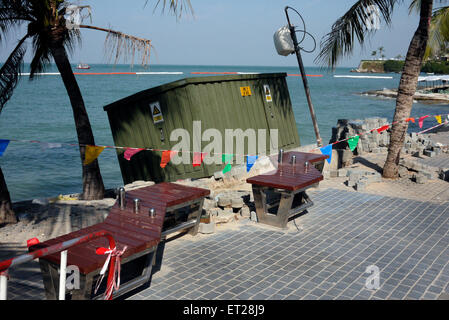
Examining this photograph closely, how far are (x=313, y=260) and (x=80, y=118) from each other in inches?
254

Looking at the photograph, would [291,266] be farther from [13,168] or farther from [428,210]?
[13,168]

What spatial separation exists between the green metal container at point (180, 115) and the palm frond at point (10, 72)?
2830mm

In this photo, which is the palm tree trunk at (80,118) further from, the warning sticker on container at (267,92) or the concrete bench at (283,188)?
the warning sticker on container at (267,92)

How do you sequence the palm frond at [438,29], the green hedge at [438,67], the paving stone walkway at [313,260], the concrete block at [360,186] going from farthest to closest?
the green hedge at [438,67] < the palm frond at [438,29] < the concrete block at [360,186] < the paving stone walkway at [313,260]

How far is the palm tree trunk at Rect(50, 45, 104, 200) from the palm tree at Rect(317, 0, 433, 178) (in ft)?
21.8

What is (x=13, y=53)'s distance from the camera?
29.5 ft

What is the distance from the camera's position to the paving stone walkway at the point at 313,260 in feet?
17.0

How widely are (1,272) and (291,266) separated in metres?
3.96

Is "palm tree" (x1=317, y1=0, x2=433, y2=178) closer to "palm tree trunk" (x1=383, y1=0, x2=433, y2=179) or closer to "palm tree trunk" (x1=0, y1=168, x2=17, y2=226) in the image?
"palm tree trunk" (x1=383, y1=0, x2=433, y2=179)

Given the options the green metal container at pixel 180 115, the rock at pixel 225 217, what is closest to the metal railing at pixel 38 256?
the rock at pixel 225 217

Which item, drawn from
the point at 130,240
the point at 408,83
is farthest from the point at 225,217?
the point at 408,83

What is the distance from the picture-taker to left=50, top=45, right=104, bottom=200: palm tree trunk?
369 inches

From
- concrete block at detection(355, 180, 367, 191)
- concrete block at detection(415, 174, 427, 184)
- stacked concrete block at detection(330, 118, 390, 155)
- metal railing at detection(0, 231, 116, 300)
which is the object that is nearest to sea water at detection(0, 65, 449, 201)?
metal railing at detection(0, 231, 116, 300)
